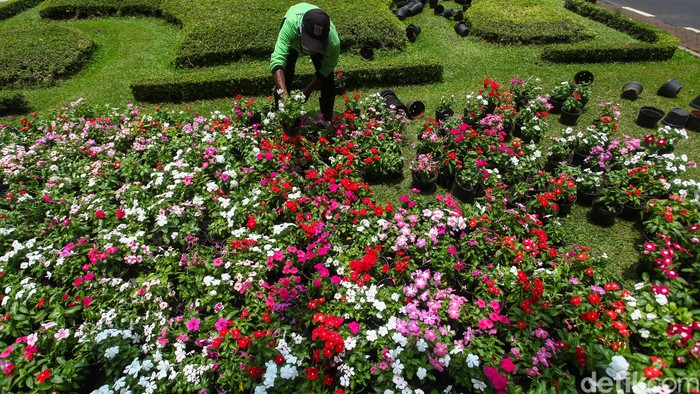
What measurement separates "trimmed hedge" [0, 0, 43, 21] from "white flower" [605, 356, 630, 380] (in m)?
17.8

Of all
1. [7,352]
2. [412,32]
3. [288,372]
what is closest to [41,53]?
[7,352]

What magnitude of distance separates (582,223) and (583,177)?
2.00 feet

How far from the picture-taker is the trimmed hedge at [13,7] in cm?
1155

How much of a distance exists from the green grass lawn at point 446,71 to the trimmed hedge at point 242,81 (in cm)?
21

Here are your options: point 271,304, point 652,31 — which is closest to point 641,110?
point 652,31

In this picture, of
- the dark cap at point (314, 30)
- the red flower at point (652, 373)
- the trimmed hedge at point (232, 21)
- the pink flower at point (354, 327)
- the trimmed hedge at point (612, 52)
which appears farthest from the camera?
the trimmed hedge at point (232, 21)

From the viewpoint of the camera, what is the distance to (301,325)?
10.3 ft

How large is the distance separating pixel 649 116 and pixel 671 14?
8.93 metres

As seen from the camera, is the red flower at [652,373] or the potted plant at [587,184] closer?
the red flower at [652,373]

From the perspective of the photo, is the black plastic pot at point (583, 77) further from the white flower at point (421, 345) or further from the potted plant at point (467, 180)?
the white flower at point (421, 345)

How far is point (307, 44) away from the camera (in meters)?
4.35

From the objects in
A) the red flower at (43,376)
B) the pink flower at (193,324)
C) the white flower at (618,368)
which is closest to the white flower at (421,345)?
the white flower at (618,368)

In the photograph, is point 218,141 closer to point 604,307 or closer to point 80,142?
point 80,142

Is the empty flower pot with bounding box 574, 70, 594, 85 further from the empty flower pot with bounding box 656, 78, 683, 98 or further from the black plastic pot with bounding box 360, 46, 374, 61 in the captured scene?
the black plastic pot with bounding box 360, 46, 374, 61
